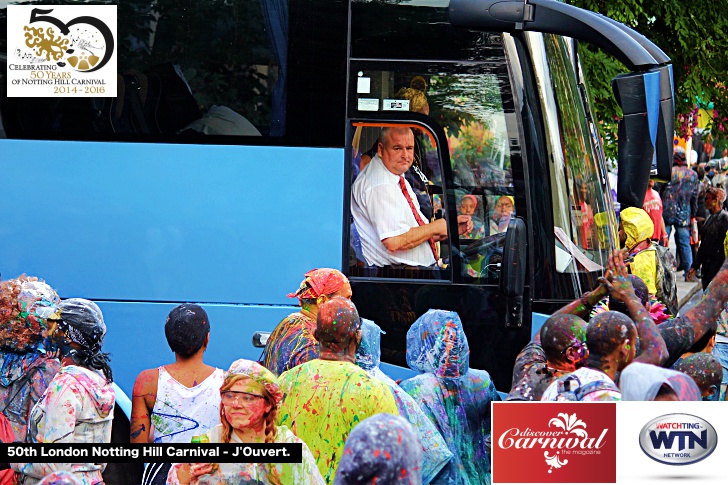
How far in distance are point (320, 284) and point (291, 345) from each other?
1.34 ft

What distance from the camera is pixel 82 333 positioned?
15.9 feet

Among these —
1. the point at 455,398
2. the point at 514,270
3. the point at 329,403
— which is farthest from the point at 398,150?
the point at 329,403

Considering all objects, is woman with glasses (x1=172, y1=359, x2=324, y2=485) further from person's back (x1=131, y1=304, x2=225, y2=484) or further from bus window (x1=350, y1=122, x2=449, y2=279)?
bus window (x1=350, y1=122, x2=449, y2=279)

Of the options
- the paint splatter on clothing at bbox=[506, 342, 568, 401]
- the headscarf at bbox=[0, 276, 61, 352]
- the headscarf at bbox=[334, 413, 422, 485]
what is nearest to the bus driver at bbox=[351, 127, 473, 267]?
the paint splatter on clothing at bbox=[506, 342, 568, 401]

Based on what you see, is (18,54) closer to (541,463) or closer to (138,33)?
(138,33)

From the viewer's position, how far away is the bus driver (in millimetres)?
5980

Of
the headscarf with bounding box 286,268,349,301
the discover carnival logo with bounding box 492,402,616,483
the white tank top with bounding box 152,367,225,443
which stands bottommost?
the discover carnival logo with bounding box 492,402,616,483

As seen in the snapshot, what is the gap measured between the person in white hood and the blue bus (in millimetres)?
946

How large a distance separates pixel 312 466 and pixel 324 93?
2.44 meters

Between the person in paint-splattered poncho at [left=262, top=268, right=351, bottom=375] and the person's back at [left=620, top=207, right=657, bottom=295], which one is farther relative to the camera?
the person's back at [left=620, top=207, right=657, bottom=295]

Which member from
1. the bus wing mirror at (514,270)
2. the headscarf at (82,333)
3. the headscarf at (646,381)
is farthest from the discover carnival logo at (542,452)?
the headscarf at (82,333)

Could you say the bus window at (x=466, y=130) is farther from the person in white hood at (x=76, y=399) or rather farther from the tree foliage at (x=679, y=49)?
the tree foliage at (x=679, y=49)

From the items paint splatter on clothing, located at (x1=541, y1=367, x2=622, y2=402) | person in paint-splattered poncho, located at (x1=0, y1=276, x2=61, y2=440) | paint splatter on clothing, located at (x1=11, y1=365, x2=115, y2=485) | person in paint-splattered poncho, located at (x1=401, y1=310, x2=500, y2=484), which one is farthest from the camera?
person in paint-splattered poncho, located at (x1=401, y1=310, x2=500, y2=484)

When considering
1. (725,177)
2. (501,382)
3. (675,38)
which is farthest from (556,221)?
(725,177)
